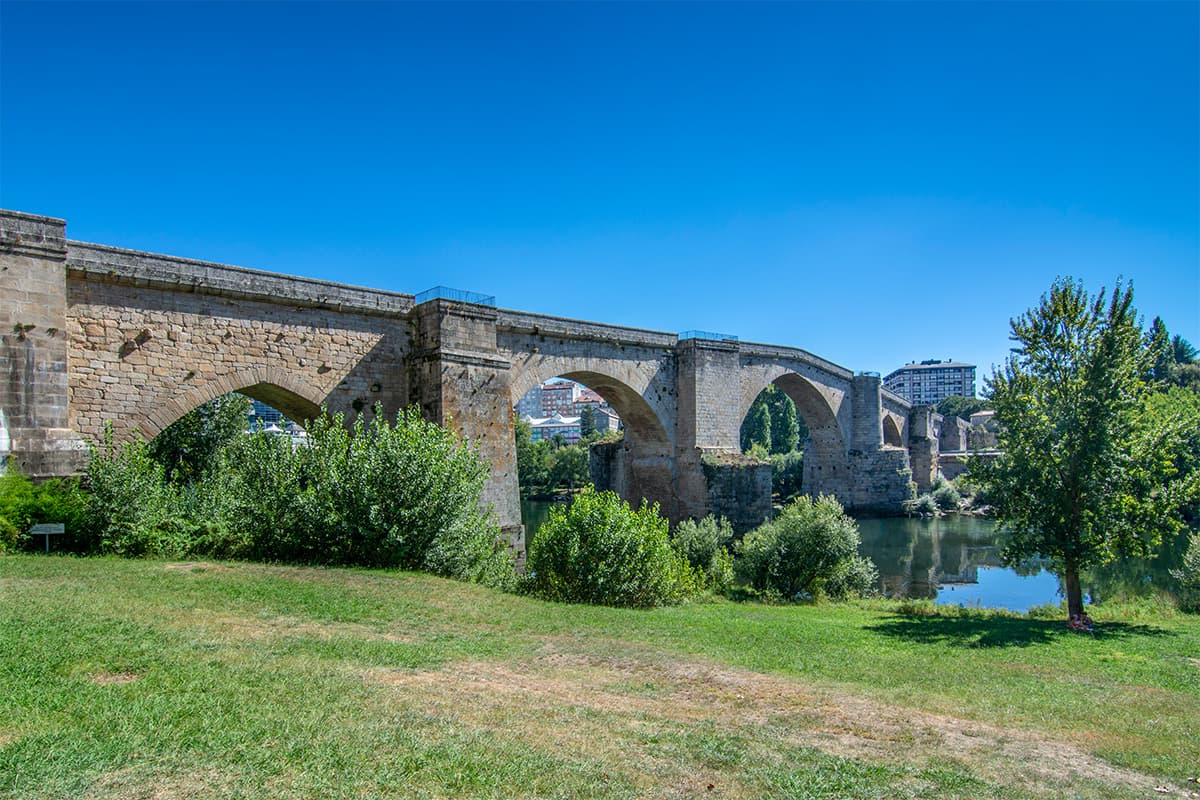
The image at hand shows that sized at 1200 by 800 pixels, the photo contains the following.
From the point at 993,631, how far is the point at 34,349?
16.0 meters

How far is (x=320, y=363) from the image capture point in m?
15.9

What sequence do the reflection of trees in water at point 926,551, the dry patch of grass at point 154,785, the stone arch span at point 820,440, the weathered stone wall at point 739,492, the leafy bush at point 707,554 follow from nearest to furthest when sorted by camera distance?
1. the dry patch of grass at point 154,785
2. the leafy bush at point 707,554
3. the weathered stone wall at point 739,492
4. the reflection of trees in water at point 926,551
5. the stone arch span at point 820,440

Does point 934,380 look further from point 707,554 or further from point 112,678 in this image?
point 112,678

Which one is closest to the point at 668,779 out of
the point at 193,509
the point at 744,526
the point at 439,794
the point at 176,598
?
the point at 439,794

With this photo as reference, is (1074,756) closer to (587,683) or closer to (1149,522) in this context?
(587,683)

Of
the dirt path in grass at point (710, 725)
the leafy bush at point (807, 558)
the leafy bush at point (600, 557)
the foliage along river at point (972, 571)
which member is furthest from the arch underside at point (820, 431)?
the dirt path in grass at point (710, 725)

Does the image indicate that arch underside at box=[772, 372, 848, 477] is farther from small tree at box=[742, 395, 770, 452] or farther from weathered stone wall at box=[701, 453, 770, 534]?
small tree at box=[742, 395, 770, 452]

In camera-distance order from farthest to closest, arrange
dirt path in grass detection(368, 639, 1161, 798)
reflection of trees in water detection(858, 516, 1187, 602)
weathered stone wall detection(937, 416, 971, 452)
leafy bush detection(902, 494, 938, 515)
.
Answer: weathered stone wall detection(937, 416, 971, 452) < leafy bush detection(902, 494, 938, 515) < reflection of trees in water detection(858, 516, 1187, 602) < dirt path in grass detection(368, 639, 1161, 798)

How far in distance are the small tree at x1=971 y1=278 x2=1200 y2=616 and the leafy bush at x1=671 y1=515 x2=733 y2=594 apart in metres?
7.75

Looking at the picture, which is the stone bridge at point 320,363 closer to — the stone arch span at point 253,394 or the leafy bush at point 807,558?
the stone arch span at point 253,394

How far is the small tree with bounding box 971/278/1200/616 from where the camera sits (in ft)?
41.1

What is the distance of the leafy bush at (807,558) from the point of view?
1903cm

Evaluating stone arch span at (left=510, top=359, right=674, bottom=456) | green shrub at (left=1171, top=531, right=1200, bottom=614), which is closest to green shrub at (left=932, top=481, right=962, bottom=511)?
stone arch span at (left=510, top=359, right=674, bottom=456)

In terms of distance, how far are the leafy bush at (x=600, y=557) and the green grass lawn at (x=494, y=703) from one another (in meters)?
3.13
